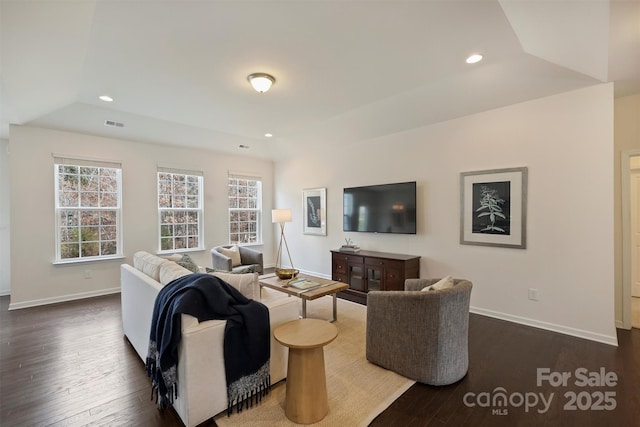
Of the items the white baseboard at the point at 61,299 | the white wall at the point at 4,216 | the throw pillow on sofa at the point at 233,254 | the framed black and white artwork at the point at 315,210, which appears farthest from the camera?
the framed black and white artwork at the point at 315,210

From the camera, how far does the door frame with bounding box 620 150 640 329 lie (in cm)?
323

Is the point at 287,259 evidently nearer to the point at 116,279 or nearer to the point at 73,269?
the point at 116,279

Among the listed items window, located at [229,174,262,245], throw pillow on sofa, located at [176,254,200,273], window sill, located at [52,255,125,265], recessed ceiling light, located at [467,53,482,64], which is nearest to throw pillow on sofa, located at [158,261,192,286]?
throw pillow on sofa, located at [176,254,200,273]

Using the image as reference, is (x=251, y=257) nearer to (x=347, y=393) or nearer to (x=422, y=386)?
(x=347, y=393)

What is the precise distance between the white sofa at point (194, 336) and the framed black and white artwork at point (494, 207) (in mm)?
2744

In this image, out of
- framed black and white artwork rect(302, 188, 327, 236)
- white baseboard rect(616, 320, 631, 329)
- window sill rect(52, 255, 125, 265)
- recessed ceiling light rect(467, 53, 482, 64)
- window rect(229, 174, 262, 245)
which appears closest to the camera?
recessed ceiling light rect(467, 53, 482, 64)

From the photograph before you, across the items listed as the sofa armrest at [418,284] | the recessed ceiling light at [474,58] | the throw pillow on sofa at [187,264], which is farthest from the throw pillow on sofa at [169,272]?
the recessed ceiling light at [474,58]

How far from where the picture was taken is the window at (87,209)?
452 cm

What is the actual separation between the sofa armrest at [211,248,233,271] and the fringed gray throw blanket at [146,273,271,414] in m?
2.60

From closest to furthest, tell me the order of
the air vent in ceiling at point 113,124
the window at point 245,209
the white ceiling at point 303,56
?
the white ceiling at point 303,56, the air vent in ceiling at point 113,124, the window at point 245,209

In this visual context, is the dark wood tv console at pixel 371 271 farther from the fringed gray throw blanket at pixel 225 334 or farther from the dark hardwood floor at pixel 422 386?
the fringed gray throw blanket at pixel 225 334

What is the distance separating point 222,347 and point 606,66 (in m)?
4.23

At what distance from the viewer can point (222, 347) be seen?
→ 1.89 m

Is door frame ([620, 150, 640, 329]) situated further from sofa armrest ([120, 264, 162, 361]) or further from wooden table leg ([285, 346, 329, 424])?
sofa armrest ([120, 264, 162, 361])
